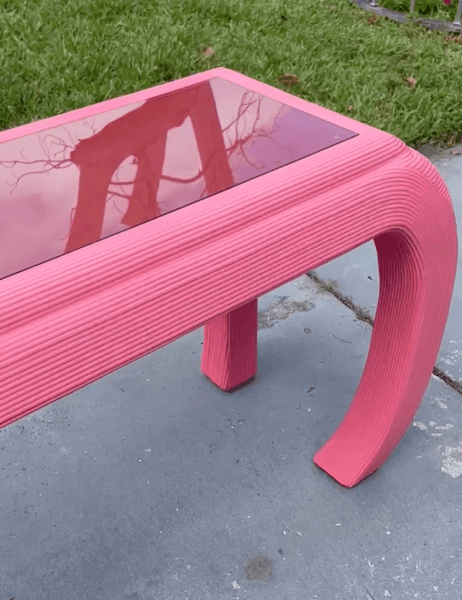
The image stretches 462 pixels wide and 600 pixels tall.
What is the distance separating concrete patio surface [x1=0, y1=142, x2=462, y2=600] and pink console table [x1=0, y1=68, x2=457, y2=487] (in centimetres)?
12

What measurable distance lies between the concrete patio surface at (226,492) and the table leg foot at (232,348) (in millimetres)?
42

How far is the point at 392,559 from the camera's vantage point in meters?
1.35

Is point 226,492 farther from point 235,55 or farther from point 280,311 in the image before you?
point 235,55

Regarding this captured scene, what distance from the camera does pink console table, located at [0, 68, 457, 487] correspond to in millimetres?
863

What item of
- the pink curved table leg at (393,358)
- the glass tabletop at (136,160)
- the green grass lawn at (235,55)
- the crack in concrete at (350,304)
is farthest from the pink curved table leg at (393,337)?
the green grass lawn at (235,55)

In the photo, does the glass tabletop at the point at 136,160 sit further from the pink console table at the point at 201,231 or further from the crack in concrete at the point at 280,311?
the crack in concrete at the point at 280,311

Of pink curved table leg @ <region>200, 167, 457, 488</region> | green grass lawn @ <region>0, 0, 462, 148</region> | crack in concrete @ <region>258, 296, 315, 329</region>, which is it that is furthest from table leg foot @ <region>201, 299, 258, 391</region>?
green grass lawn @ <region>0, 0, 462, 148</region>

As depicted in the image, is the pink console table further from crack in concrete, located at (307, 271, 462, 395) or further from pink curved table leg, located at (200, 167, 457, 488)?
crack in concrete, located at (307, 271, 462, 395)

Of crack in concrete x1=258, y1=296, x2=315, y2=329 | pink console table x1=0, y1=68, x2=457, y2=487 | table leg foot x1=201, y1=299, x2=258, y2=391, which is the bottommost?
crack in concrete x1=258, y1=296, x2=315, y2=329

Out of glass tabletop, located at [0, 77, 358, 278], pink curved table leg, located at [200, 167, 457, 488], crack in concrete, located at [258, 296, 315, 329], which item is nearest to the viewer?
glass tabletop, located at [0, 77, 358, 278]

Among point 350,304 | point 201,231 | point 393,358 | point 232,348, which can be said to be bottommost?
point 350,304

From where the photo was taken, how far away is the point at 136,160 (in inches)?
44.6

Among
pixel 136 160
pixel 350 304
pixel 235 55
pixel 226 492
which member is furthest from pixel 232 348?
pixel 235 55

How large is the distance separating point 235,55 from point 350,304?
5.60 ft
